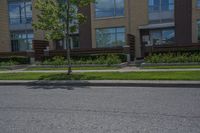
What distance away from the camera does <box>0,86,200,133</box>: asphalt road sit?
6.00 meters

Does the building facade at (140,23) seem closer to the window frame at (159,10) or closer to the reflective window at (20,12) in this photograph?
the window frame at (159,10)

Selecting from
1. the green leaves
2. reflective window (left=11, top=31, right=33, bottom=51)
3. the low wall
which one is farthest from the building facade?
the green leaves

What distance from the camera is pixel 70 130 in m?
5.89

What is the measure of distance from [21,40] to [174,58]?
1992cm

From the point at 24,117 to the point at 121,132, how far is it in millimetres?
2782

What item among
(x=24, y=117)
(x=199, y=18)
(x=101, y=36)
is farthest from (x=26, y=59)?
(x=24, y=117)

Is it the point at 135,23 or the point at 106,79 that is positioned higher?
the point at 135,23

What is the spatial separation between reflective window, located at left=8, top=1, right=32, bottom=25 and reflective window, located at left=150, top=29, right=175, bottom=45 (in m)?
14.5

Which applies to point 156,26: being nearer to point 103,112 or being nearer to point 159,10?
point 159,10

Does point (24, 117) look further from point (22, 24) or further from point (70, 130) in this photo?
point (22, 24)

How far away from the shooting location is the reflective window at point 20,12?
33000 millimetres

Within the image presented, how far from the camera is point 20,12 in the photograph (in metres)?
33.4

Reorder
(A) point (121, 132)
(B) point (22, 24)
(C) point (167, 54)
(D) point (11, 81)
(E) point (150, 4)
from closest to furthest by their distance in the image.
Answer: (A) point (121, 132) → (D) point (11, 81) → (C) point (167, 54) → (E) point (150, 4) → (B) point (22, 24)

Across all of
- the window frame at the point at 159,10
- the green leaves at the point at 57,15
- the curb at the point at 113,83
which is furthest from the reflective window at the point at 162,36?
the curb at the point at 113,83
